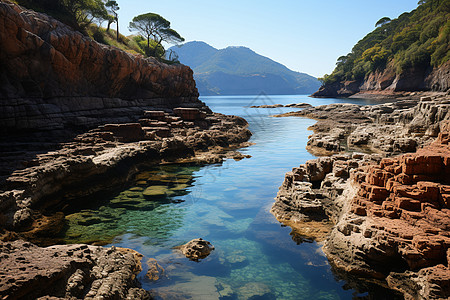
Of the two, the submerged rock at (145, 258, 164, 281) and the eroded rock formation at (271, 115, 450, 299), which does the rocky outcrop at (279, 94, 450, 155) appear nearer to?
the eroded rock formation at (271, 115, 450, 299)

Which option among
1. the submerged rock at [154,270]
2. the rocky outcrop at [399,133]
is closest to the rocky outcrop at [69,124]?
the submerged rock at [154,270]

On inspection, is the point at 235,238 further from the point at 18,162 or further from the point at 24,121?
the point at 24,121

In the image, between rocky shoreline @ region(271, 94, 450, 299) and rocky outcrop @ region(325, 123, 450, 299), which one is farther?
rocky shoreline @ region(271, 94, 450, 299)

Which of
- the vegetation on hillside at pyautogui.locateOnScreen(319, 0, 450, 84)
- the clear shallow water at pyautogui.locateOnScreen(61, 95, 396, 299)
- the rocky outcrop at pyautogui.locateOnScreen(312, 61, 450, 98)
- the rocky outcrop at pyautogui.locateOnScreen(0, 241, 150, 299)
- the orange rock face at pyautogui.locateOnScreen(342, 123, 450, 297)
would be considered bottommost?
the clear shallow water at pyautogui.locateOnScreen(61, 95, 396, 299)

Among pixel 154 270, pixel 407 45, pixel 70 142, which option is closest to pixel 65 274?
pixel 154 270

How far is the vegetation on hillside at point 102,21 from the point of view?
31.4m

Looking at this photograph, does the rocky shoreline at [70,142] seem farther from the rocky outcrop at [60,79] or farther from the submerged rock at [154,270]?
the submerged rock at [154,270]

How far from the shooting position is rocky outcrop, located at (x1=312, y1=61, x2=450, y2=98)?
214 feet

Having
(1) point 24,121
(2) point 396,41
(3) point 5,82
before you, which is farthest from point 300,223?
(2) point 396,41

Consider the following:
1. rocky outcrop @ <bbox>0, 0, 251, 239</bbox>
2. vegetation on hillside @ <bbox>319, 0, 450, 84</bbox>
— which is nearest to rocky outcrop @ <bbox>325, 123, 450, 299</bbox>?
rocky outcrop @ <bbox>0, 0, 251, 239</bbox>

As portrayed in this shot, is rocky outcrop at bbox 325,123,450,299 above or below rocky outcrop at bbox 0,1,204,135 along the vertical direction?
below

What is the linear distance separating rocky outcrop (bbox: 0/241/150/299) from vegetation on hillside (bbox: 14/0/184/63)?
3090 centimetres

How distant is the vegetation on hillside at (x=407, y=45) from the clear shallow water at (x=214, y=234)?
73.0 meters

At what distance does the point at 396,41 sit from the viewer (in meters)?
92.2
